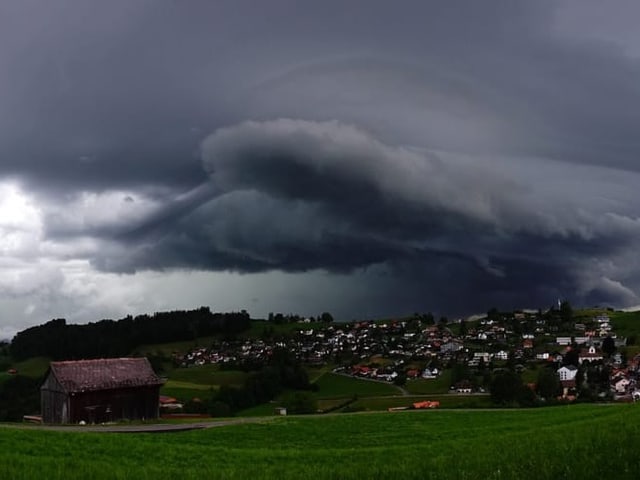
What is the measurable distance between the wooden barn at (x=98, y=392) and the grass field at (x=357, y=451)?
1055 inches

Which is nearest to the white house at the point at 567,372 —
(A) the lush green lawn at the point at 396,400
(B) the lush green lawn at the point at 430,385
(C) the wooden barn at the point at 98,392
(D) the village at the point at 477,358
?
(D) the village at the point at 477,358

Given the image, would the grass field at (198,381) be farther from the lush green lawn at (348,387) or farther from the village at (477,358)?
the lush green lawn at (348,387)

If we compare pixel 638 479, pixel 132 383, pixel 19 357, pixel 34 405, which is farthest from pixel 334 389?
pixel 638 479

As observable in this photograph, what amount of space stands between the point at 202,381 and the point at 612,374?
80.4m

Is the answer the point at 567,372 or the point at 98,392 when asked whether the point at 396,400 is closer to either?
the point at 567,372

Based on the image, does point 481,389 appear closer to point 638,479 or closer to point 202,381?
point 202,381

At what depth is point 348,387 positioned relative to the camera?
12900 cm

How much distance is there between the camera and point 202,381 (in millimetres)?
135125

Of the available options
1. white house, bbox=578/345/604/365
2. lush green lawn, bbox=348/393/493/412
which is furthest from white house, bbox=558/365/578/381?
lush green lawn, bbox=348/393/493/412

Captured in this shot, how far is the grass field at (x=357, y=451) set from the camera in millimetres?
11617

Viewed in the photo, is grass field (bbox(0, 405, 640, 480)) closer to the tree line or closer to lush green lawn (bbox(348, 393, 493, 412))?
lush green lawn (bbox(348, 393, 493, 412))

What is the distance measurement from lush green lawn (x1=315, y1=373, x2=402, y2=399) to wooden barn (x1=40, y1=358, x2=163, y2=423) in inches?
2424

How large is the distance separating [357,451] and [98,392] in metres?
42.5

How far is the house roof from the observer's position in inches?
2216
